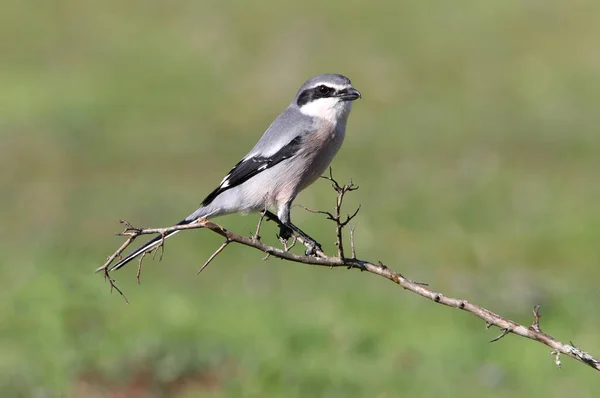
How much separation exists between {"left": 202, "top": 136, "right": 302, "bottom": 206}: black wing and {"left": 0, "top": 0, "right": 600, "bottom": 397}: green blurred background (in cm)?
199

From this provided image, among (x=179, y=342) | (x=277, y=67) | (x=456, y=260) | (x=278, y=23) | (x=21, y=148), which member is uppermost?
(x=278, y=23)

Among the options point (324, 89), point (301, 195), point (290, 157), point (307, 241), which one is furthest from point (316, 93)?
point (301, 195)

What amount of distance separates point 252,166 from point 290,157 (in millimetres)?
244

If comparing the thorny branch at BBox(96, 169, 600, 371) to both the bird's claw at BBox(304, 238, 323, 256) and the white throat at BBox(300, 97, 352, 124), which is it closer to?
the bird's claw at BBox(304, 238, 323, 256)

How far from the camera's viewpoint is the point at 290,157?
5.41 m

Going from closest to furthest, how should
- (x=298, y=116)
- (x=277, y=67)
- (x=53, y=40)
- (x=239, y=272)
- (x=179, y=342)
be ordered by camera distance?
(x=298, y=116) < (x=179, y=342) < (x=239, y=272) < (x=277, y=67) < (x=53, y=40)

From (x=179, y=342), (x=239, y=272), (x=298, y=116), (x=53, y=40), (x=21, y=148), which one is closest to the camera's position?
(x=298, y=116)

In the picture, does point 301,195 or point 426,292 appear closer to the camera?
point 426,292

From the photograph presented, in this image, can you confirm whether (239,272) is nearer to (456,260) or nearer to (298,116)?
(456,260)

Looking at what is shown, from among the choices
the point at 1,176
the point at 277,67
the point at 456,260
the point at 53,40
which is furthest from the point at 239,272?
the point at 53,40

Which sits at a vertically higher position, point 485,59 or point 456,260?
point 485,59

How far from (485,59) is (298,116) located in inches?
579

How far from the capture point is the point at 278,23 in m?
20.7

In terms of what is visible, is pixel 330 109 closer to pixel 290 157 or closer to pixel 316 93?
pixel 316 93
